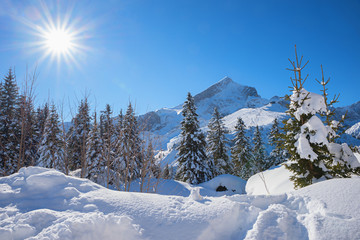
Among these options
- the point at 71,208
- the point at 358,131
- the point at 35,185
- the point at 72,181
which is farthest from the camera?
the point at 358,131

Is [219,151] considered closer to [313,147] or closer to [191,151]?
[191,151]

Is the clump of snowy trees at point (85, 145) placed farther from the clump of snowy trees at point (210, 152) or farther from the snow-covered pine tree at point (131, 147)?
the clump of snowy trees at point (210, 152)

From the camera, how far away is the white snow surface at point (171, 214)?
1.81 metres

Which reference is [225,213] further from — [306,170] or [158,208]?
[306,170]

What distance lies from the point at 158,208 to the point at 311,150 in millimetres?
4700

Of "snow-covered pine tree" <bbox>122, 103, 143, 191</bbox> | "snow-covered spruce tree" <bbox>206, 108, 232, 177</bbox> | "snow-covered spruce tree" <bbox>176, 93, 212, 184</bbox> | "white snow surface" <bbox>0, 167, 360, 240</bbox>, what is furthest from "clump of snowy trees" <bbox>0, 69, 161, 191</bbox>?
"snow-covered spruce tree" <bbox>206, 108, 232, 177</bbox>

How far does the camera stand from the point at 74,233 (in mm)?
1802

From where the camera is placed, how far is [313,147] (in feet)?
16.5

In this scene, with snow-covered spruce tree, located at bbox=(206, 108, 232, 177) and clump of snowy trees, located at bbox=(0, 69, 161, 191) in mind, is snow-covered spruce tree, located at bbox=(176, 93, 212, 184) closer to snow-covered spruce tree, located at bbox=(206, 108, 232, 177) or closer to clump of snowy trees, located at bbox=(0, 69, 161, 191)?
snow-covered spruce tree, located at bbox=(206, 108, 232, 177)

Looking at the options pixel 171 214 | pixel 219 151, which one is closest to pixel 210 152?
pixel 219 151

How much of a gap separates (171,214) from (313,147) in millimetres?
4990

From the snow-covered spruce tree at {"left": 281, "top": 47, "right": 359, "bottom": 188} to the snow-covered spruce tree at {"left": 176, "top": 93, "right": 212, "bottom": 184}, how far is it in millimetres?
12493

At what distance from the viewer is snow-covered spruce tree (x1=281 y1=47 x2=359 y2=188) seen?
475 cm

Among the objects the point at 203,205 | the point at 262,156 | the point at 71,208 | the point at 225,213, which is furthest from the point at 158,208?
the point at 262,156
